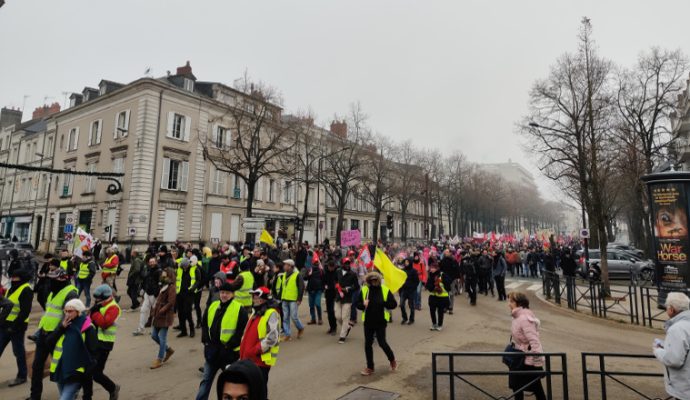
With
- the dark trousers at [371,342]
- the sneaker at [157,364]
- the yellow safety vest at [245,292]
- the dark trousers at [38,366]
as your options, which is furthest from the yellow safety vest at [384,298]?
the dark trousers at [38,366]

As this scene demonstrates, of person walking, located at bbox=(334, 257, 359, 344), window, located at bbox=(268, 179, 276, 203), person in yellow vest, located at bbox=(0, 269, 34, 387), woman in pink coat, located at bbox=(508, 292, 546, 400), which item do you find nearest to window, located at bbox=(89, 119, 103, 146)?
window, located at bbox=(268, 179, 276, 203)

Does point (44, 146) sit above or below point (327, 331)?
above

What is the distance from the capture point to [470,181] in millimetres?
59188

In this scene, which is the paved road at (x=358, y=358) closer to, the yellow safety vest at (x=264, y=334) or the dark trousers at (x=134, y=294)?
the dark trousers at (x=134, y=294)

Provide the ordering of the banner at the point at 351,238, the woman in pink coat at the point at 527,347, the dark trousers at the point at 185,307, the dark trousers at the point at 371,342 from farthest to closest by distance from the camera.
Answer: the banner at the point at 351,238 → the dark trousers at the point at 185,307 → the dark trousers at the point at 371,342 → the woman in pink coat at the point at 527,347

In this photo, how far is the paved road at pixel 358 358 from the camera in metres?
5.90

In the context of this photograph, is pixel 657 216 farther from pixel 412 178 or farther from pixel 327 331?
pixel 412 178

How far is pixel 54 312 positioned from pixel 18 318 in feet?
4.06

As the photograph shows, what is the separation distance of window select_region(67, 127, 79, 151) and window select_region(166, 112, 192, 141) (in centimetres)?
1165

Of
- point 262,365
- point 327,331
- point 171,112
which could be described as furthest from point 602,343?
point 171,112

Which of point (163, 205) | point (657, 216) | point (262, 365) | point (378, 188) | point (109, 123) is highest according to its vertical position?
point (109, 123)

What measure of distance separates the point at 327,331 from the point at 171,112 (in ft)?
87.8

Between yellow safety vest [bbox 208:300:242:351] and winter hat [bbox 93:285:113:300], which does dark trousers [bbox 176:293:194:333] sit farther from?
yellow safety vest [bbox 208:300:242:351]

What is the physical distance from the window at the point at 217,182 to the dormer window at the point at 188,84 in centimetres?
722
